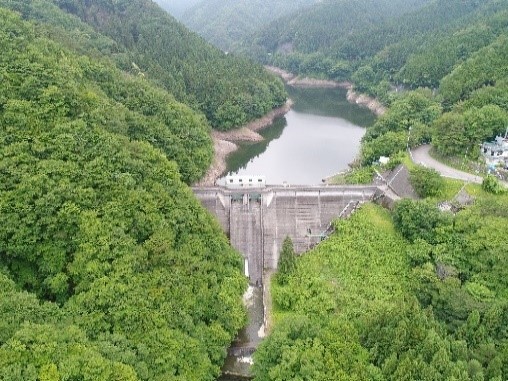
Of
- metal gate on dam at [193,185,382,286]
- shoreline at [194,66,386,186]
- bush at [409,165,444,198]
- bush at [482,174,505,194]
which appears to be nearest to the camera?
metal gate on dam at [193,185,382,286]

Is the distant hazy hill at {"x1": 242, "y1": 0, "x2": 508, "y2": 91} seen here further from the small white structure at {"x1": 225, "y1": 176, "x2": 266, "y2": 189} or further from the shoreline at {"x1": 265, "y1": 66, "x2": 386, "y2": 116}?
the small white structure at {"x1": 225, "y1": 176, "x2": 266, "y2": 189}

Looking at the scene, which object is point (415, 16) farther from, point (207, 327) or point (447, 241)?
point (207, 327)

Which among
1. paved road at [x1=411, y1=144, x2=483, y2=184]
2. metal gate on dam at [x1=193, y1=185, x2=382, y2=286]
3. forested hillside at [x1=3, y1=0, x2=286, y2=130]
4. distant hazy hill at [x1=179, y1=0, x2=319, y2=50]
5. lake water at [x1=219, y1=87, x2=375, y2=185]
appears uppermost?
distant hazy hill at [x1=179, y1=0, x2=319, y2=50]

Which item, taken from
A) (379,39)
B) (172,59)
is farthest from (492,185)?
(379,39)

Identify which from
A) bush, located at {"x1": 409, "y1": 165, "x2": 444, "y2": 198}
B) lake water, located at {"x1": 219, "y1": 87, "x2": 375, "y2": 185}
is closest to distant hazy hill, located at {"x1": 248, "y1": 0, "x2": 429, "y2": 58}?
lake water, located at {"x1": 219, "y1": 87, "x2": 375, "y2": 185}

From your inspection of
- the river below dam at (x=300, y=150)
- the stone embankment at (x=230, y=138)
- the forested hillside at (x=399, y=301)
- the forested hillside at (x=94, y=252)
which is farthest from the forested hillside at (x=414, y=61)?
the forested hillside at (x=94, y=252)

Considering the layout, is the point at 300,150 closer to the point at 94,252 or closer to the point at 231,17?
the point at 94,252
